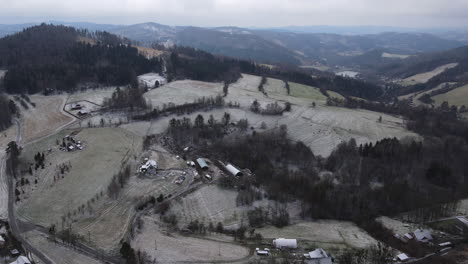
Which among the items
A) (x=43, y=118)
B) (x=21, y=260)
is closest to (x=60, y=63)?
(x=43, y=118)

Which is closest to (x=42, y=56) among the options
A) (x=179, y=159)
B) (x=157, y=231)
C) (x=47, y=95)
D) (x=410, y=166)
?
(x=47, y=95)

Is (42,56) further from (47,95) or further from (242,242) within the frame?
(242,242)

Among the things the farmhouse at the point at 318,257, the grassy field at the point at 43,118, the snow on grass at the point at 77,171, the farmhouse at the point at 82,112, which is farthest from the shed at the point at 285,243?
the farmhouse at the point at 82,112

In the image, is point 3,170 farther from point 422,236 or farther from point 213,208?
point 422,236

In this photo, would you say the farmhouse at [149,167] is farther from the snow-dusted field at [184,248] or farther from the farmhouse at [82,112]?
the farmhouse at [82,112]

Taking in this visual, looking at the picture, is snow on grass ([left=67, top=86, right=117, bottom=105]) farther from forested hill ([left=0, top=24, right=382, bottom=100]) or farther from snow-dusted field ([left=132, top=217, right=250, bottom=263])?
snow-dusted field ([left=132, top=217, right=250, bottom=263])
